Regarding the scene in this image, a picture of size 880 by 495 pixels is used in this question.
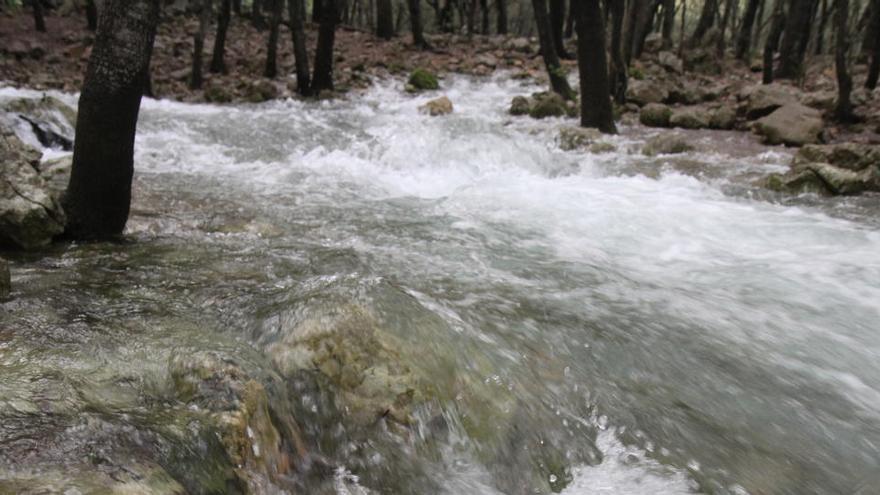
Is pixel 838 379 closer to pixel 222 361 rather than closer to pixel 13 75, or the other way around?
pixel 222 361

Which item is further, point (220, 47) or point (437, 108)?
point (220, 47)

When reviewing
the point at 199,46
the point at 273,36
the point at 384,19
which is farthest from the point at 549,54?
the point at 384,19

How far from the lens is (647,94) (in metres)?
12.3

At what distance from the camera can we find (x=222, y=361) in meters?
2.22

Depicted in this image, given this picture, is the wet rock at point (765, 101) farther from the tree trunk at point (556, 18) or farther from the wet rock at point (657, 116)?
the tree trunk at point (556, 18)

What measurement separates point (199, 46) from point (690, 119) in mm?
10467

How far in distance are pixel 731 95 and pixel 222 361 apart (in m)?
13.6

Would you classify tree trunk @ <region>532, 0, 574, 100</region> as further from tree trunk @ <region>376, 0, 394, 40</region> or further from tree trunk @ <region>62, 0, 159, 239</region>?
tree trunk @ <region>62, 0, 159, 239</region>

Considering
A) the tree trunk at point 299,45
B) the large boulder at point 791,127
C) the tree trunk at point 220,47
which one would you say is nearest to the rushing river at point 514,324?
the large boulder at point 791,127

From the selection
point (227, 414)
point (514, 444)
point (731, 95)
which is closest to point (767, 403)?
point (514, 444)

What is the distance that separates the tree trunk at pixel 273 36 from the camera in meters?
13.3

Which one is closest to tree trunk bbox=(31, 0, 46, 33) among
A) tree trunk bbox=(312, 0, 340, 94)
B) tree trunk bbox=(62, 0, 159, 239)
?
tree trunk bbox=(312, 0, 340, 94)

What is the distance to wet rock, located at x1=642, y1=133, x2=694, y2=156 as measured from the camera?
8.69m

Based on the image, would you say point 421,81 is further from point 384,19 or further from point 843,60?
point 843,60
